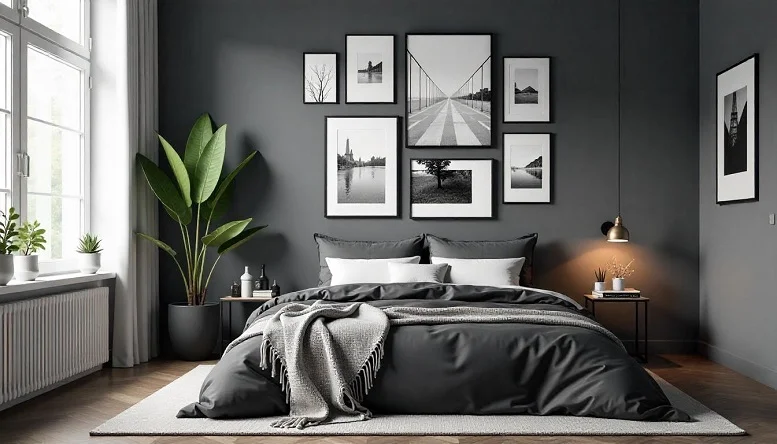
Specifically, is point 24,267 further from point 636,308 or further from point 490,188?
point 636,308

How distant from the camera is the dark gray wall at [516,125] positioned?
6.51 m

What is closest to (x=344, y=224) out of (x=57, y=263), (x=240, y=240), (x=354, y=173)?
(x=354, y=173)

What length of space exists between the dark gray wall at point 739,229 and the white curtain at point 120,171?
15.0 feet

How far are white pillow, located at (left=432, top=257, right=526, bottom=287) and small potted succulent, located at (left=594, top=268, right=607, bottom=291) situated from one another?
0.68 meters

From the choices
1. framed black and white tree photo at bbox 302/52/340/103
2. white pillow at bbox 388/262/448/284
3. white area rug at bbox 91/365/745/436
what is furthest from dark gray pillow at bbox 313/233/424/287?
white area rug at bbox 91/365/745/436

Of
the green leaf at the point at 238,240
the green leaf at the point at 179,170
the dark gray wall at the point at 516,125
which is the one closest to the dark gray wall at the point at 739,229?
the dark gray wall at the point at 516,125

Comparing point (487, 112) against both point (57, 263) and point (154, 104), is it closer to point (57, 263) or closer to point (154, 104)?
point (154, 104)

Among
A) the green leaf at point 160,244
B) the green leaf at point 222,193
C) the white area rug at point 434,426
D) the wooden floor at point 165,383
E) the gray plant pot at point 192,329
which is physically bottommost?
the wooden floor at point 165,383

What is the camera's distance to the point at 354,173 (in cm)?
654

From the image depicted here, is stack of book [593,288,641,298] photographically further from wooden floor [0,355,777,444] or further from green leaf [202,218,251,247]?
green leaf [202,218,251,247]

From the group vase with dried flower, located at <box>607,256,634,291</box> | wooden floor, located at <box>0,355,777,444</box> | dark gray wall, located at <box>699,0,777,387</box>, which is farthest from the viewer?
vase with dried flower, located at <box>607,256,634,291</box>

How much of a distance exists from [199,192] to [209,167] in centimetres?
21

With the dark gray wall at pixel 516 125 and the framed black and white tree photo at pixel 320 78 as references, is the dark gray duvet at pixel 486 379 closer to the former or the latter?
the dark gray wall at pixel 516 125

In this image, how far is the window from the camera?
4.77 metres
